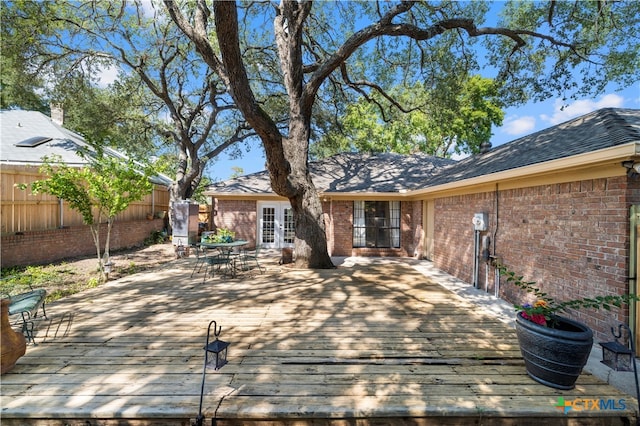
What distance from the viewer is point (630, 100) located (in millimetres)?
9367

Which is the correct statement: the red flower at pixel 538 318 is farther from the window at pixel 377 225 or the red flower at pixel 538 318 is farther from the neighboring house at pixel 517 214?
the window at pixel 377 225

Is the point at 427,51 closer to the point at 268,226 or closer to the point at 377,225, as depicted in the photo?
the point at 377,225

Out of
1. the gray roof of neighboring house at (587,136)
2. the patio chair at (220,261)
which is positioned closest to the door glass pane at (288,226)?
the patio chair at (220,261)

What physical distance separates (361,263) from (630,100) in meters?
10.6

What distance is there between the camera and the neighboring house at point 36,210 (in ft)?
24.8

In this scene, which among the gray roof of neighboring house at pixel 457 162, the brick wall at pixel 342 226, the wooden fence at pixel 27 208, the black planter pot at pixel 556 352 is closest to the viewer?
the black planter pot at pixel 556 352

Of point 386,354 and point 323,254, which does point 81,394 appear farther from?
point 323,254

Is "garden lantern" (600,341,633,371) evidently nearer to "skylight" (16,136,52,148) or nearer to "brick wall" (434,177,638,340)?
"brick wall" (434,177,638,340)

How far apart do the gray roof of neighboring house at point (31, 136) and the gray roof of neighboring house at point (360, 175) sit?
553 cm

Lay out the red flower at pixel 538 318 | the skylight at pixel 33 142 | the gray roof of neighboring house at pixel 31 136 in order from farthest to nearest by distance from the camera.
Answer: the skylight at pixel 33 142, the gray roof of neighboring house at pixel 31 136, the red flower at pixel 538 318

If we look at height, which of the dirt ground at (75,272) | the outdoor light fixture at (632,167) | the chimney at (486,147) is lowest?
the dirt ground at (75,272)

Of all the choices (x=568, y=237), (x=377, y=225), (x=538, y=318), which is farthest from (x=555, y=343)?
(x=377, y=225)

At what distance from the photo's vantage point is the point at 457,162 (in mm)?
11297

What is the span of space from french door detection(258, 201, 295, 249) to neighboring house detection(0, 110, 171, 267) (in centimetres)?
594
